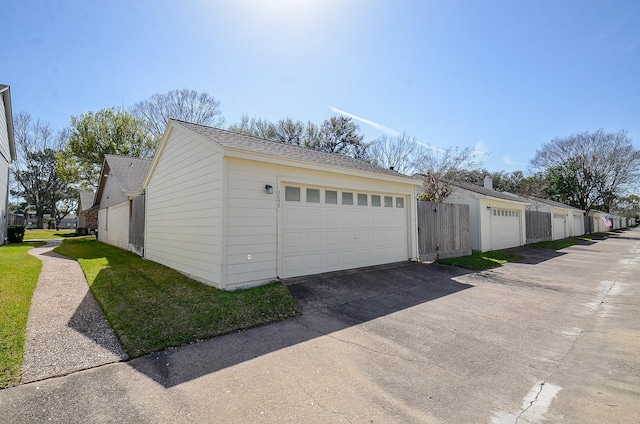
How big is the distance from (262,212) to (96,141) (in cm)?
2748

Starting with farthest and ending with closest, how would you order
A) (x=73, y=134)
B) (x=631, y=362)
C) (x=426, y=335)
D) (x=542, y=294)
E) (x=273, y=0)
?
(x=73, y=134) < (x=273, y=0) < (x=542, y=294) < (x=426, y=335) < (x=631, y=362)

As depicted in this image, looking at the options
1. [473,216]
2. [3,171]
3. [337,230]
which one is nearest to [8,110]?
[3,171]

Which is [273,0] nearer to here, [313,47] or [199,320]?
[313,47]

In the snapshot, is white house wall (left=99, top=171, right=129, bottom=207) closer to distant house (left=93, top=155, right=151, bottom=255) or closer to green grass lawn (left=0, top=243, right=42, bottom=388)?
distant house (left=93, top=155, right=151, bottom=255)

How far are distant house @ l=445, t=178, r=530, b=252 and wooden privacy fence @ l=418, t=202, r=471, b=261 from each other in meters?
2.18

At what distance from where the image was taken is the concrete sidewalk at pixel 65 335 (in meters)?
3.34

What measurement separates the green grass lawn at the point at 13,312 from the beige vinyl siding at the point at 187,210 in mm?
2907

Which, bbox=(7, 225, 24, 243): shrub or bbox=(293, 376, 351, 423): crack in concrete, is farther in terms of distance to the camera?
bbox=(7, 225, 24, 243): shrub

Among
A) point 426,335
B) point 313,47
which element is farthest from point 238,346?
point 313,47

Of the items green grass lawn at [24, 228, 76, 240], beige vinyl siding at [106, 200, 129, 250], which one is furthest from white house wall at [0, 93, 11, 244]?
green grass lawn at [24, 228, 76, 240]

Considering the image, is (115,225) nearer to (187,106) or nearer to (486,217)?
(187,106)

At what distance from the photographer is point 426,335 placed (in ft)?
14.2

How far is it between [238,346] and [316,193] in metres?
4.61

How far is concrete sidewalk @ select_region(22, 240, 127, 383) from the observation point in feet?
11.0
